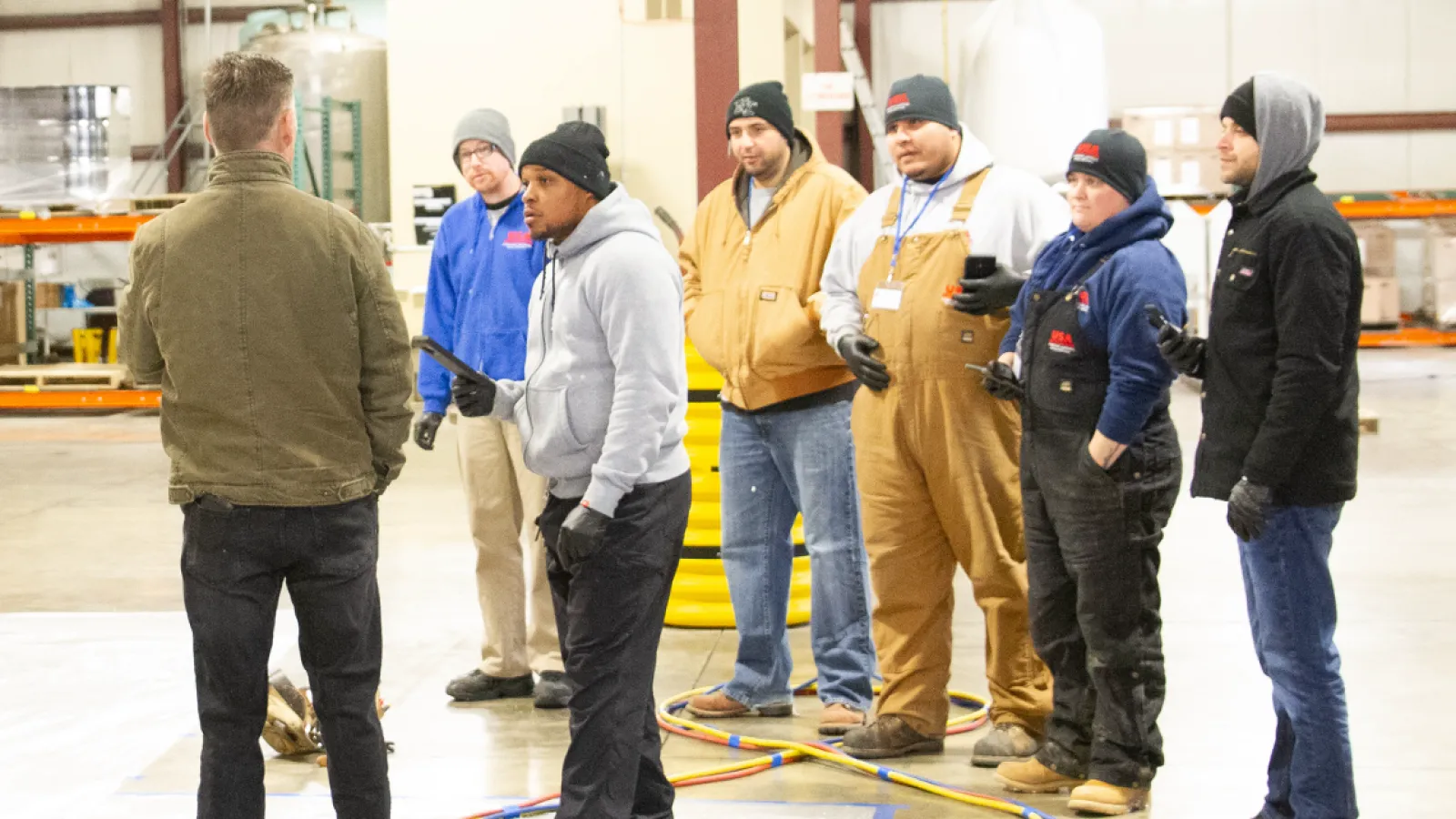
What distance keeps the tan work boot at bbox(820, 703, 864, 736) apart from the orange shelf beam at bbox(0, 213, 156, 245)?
37.1 feet

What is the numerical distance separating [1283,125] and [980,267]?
3.16ft

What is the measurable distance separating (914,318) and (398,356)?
1716 millimetres

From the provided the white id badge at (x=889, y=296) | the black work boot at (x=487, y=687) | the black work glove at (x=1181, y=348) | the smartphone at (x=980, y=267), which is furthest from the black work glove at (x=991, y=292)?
the black work boot at (x=487, y=687)

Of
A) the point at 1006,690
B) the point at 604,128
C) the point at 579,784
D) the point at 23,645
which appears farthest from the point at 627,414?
the point at 604,128

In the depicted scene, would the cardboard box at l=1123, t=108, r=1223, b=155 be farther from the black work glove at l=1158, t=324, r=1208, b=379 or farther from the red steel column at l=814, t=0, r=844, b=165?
the black work glove at l=1158, t=324, r=1208, b=379

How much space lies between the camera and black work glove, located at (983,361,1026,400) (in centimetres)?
425

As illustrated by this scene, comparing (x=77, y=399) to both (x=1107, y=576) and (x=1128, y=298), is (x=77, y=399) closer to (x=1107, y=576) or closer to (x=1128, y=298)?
(x=1107, y=576)

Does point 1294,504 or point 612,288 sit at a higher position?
point 612,288

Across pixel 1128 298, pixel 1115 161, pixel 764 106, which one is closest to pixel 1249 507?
pixel 1128 298

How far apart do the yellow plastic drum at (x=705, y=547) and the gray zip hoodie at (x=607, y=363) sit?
8.95 ft

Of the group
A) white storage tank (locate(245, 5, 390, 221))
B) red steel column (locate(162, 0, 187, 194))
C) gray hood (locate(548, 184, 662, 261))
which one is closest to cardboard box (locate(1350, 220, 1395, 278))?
white storage tank (locate(245, 5, 390, 221))

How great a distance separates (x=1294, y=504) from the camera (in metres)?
3.55

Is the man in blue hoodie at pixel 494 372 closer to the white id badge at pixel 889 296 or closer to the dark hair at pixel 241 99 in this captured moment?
the white id badge at pixel 889 296

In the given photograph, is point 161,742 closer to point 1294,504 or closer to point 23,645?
point 23,645
